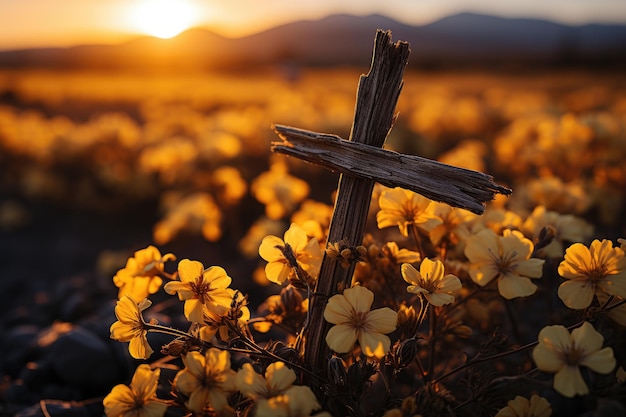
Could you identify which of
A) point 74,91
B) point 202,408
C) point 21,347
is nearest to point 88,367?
point 21,347

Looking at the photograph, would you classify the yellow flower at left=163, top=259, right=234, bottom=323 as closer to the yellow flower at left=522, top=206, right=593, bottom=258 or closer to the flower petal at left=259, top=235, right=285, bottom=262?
the flower petal at left=259, top=235, right=285, bottom=262

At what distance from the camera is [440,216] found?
1641 mm

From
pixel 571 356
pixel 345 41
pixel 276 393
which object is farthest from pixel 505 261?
pixel 345 41

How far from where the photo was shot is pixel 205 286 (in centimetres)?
133

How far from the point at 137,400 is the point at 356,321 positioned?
0.56 metres

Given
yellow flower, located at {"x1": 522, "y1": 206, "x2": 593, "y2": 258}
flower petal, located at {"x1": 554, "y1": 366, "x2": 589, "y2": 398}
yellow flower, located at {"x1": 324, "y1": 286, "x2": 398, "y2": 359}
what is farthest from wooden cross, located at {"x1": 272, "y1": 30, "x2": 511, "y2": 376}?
yellow flower, located at {"x1": 522, "y1": 206, "x2": 593, "y2": 258}

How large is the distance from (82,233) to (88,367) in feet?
11.2

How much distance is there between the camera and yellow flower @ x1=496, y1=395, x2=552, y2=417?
1.29m

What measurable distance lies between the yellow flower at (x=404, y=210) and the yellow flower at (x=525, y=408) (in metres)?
0.49

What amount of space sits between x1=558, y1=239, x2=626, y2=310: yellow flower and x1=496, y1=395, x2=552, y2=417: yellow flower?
0.80ft

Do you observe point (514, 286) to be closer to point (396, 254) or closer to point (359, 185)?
point (396, 254)

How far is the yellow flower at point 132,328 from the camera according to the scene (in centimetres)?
131

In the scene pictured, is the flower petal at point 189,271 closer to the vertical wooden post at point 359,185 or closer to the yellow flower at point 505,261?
the vertical wooden post at point 359,185

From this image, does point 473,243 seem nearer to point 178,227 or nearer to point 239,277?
point 178,227
